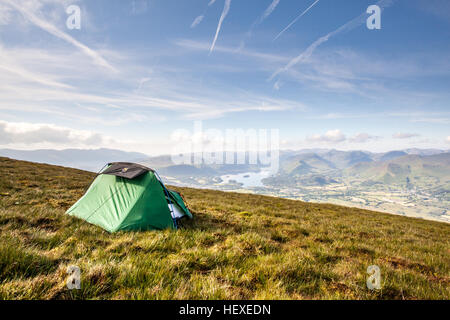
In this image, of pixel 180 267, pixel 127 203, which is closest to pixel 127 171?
pixel 127 203

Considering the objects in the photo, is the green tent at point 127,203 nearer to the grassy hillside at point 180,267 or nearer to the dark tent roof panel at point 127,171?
the dark tent roof panel at point 127,171

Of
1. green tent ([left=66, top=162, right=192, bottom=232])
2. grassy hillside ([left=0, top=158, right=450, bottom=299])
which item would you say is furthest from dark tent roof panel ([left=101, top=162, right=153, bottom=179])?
grassy hillside ([left=0, top=158, right=450, bottom=299])

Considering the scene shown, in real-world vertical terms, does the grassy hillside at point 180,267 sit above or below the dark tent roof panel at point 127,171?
below

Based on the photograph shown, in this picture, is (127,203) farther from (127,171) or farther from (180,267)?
(180,267)

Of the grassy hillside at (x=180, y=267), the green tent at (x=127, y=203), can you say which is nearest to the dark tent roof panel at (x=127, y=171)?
the green tent at (x=127, y=203)

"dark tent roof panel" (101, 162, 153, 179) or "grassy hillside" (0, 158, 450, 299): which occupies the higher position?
"dark tent roof panel" (101, 162, 153, 179)

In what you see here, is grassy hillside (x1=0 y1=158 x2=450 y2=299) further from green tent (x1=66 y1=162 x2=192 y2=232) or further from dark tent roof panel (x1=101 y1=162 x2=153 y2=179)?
dark tent roof panel (x1=101 y1=162 x2=153 y2=179)

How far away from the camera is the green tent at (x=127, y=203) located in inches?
245

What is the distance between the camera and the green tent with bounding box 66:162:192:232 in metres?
6.23

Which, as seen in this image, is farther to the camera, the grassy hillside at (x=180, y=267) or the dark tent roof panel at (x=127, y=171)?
the dark tent roof panel at (x=127, y=171)

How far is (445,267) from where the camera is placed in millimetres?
5730

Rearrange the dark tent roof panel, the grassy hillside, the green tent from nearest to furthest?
the grassy hillside < the green tent < the dark tent roof panel
